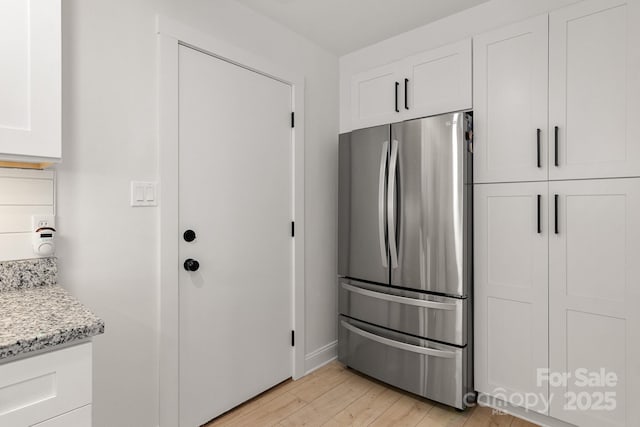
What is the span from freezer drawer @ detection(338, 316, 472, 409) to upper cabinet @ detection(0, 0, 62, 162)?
2000 millimetres

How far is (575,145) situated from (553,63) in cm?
46

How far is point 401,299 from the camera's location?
7.04 feet

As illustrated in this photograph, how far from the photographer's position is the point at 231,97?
200 centimetres

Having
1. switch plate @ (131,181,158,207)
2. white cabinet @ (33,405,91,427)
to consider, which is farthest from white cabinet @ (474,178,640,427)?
white cabinet @ (33,405,91,427)

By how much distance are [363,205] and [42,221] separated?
5.69 feet

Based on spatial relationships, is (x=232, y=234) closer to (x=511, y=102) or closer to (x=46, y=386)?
(x=46, y=386)

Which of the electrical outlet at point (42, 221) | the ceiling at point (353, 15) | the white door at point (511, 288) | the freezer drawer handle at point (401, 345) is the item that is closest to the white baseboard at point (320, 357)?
the freezer drawer handle at point (401, 345)

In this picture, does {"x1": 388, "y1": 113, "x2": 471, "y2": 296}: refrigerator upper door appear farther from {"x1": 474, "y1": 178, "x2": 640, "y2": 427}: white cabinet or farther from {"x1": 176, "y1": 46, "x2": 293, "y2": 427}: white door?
{"x1": 176, "y1": 46, "x2": 293, "y2": 427}: white door

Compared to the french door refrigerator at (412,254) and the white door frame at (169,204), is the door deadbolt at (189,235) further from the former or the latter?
the french door refrigerator at (412,254)

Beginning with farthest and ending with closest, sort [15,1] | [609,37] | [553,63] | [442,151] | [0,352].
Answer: [442,151], [553,63], [609,37], [15,1], [0,352]

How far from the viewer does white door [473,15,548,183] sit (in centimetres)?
185

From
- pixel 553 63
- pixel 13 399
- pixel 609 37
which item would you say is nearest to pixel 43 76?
pixel 13 399

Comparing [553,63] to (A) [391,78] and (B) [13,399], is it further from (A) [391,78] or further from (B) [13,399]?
(B) [13,399]

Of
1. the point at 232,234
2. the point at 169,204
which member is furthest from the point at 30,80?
the point at 232,234
